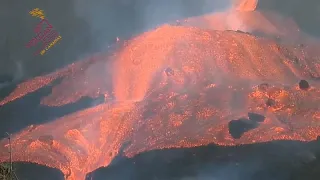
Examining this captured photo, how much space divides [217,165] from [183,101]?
4.46 metres

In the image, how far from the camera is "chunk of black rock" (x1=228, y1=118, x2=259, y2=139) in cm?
1793

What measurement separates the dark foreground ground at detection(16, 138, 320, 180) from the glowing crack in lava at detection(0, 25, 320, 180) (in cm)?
40

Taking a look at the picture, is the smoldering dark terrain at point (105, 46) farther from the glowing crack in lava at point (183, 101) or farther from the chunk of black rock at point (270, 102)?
the chunk of black rock at point (270, 102)

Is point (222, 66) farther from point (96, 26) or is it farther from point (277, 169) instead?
point (96, 26)

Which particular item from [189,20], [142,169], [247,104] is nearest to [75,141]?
[142,169]

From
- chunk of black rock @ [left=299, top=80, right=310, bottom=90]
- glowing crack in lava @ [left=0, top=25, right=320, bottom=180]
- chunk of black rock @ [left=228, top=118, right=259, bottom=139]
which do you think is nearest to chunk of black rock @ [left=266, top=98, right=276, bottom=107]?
glowing crack in lava @ [left=0, top=25, right=320, bottom=180]

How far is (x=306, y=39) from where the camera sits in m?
29.8

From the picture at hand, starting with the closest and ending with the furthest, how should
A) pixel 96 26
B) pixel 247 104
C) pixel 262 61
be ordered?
pixel 247 104 → pixel 262 61 → pixel 96 26

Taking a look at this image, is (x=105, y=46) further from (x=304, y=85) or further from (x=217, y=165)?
(x=217, y=165)

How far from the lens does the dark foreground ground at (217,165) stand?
1556 cm

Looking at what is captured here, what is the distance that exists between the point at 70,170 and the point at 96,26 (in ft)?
48.2

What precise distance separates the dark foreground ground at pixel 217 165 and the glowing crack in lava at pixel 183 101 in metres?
0.40

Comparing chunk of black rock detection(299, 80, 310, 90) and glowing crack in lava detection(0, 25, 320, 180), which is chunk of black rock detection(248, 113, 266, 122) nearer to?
glowing crack in lava detection(0, 25, 320, 180)

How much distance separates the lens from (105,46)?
27.2m
